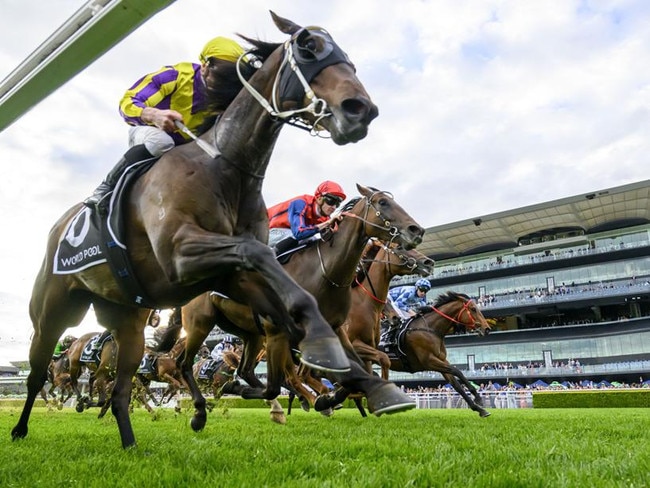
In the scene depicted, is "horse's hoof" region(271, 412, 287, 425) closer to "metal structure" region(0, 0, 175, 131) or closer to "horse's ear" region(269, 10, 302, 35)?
"metal structure" region(0, 0, 175, 131)

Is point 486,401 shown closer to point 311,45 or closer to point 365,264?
point 365,264

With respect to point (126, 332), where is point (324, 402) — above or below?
below

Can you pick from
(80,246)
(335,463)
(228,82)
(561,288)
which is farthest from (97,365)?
(561,288)

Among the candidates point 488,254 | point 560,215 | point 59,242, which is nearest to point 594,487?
point 59,242

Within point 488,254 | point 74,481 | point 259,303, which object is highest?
point 488,254

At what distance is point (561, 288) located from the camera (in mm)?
47031

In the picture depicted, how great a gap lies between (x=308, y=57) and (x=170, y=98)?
148cm

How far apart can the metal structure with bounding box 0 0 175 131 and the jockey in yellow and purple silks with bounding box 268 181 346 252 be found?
3.54 meters

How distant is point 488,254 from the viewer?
186 feet

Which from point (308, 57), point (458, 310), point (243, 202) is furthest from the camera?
point (458, 310)

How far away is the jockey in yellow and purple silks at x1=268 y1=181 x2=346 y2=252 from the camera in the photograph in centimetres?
680

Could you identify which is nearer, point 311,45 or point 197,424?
point 311,45

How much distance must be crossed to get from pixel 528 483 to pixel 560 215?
52.4 meters

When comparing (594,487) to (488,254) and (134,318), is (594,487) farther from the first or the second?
(488,254)
